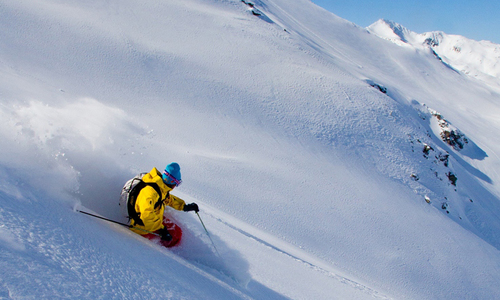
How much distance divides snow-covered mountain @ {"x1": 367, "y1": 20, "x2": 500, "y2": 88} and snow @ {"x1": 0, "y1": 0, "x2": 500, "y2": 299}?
12228 centimetres

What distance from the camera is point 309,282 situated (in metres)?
5.59

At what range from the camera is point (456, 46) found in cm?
17100

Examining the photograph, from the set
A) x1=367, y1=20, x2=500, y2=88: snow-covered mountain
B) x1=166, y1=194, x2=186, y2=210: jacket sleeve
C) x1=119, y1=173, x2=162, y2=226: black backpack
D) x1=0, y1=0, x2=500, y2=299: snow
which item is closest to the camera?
x1=0, y1=0, x2=500, y2=299: snow

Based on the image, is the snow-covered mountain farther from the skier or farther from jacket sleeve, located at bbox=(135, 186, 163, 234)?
jacket sleeve, located at bbox=(135, 186, 163, 234)

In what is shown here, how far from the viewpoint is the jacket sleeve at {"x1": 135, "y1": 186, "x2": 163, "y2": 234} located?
13.8 ft

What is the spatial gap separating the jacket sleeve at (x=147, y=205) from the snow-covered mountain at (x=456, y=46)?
13825 centimetres

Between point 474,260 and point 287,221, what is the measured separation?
952 centimetres

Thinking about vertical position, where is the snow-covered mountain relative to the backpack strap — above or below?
above

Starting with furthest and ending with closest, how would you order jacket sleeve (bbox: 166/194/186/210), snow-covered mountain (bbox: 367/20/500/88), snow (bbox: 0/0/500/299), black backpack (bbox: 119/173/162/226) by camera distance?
snow-covered mountain (bbox: 367/20/500/88) → jacket sleeve (bbox: 166/194/186/210) → black backpack (bbox: 119/173/162/226) → snow (bbox: 0/0/500/299)

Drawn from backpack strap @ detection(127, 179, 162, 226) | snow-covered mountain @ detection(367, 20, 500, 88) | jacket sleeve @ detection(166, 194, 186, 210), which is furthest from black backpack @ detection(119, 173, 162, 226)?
snow-covered mountain @ detection(367, 20, 500, 88)

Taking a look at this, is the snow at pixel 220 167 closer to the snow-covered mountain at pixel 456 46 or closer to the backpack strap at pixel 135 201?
the backpack strap at pixel 135 201

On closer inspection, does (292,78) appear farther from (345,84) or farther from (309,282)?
(309,282)

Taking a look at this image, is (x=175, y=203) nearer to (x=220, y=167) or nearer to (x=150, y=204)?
(x=150, y=204)

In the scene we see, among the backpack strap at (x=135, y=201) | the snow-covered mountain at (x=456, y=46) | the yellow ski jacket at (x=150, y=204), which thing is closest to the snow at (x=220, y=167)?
the backpack strap at (x=135, y=201)
